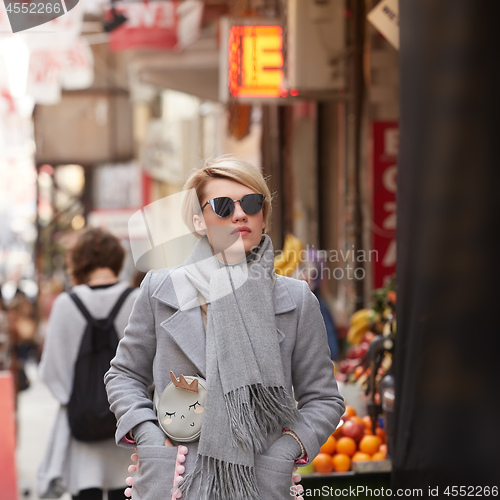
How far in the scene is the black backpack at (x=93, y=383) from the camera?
425 centimetres

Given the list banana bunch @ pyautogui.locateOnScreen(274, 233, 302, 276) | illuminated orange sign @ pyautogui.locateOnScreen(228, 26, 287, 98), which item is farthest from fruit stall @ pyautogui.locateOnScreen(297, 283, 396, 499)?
illuminated orange sign @ pyautogui.locateOnScreen(228, 26, 287, 98)

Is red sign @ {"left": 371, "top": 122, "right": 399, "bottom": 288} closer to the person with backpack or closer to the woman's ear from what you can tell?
the person with backpack

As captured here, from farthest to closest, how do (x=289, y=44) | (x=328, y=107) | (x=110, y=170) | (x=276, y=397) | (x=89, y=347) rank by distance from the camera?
(x=110, y=170), (x=328, y=107), (x=289, y=44), (x=89, y=347), (x=276, y=397)

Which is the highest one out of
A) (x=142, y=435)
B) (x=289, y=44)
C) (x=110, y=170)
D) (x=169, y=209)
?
(x=289, y=44)

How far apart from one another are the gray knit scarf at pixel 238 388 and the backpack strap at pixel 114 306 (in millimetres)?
1800

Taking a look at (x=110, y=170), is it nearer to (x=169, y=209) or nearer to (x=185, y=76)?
(x=185, y=76)

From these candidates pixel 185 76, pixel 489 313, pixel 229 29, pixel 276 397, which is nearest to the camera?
pixel 276 397

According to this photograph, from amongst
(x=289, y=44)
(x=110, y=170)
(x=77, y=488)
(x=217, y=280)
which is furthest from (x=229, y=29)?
(x=110, y=170)

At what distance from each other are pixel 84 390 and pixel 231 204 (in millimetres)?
2018

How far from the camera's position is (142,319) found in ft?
8.72

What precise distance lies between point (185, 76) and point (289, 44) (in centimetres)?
481

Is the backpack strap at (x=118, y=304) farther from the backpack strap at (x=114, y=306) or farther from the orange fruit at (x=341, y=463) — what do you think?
the orange fruit at (x=341, y=463)

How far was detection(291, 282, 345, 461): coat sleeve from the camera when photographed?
262cm

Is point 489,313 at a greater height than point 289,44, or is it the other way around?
point 289,44
